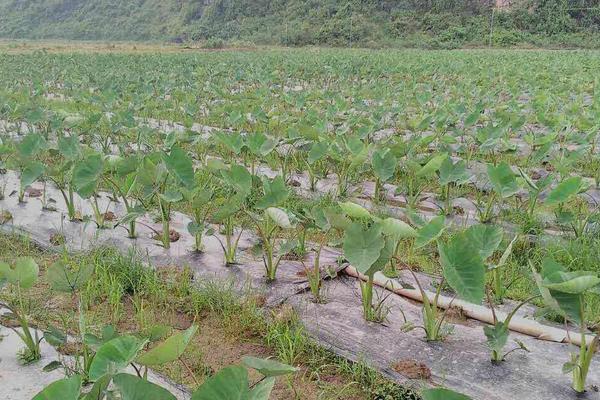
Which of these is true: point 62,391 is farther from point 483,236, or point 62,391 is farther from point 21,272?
point 483,236

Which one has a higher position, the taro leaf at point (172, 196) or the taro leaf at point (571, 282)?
the taro leaf at point (571, 282)

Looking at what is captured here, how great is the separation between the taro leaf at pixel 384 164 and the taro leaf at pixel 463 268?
129cm

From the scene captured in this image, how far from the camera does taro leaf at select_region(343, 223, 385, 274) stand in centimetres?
190

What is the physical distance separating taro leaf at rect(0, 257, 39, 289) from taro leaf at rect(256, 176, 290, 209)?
94 centimetres

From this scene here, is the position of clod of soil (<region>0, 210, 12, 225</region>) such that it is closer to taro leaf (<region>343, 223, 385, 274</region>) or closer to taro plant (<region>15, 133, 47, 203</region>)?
taro plant (<region>15, 133, 47, 203</region>)

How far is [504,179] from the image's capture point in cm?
259

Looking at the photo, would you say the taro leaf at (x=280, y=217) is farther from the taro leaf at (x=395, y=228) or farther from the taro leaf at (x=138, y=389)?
the taro leaf at (x=138, y=389)

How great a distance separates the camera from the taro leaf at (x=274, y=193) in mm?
2461

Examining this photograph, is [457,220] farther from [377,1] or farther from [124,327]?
[377,1]

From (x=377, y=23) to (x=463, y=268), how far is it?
34857mm

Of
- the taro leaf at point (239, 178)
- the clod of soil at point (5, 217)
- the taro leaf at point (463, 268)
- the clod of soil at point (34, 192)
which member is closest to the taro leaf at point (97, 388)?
the taro leaf at point (463, 268)

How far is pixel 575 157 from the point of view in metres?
3.22

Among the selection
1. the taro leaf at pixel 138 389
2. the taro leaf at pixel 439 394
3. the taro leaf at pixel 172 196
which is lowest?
the taro leaf at pixel 172 196

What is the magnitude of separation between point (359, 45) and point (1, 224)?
29.5m
